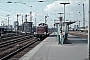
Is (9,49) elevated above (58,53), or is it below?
below

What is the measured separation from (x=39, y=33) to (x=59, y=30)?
21275mm

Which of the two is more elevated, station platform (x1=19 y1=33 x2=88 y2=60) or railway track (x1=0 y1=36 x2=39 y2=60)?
station platform (x1=19 y1=33 x2=88 y2=60)

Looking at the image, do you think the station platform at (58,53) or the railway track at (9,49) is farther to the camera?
the railway track at (9,49)

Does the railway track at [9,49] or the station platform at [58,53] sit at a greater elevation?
the station platform at [58,53]

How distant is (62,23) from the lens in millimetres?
30312

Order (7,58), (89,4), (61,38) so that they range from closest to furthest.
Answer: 1. (89,4)
2. (7,58)
3. (61,38)

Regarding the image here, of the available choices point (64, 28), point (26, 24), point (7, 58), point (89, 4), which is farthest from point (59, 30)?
point (26, 24)

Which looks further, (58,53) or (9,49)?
(9,49)

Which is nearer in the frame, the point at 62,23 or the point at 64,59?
the point at 64,59

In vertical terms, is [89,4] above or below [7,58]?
above

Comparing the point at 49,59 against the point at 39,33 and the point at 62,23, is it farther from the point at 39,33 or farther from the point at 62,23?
the point at 39,33

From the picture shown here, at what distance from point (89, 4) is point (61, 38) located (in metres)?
17.6

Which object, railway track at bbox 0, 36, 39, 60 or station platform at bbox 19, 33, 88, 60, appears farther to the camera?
railway track at bbox 0, 36, 39, 60

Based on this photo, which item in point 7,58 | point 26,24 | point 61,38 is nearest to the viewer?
point 7,58
